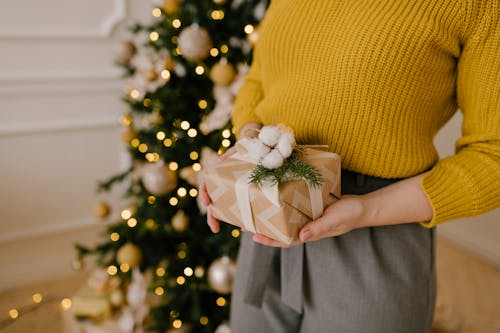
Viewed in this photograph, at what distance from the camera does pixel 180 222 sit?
55.9 inches

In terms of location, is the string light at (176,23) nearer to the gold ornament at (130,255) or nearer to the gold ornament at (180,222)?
the gold ornament at (180,222)

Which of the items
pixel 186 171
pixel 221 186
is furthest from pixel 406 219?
pixel 186 171

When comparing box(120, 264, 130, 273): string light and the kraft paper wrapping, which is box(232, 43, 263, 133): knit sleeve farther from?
box(120, 264, 130, 273): string light

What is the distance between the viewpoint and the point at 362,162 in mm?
666

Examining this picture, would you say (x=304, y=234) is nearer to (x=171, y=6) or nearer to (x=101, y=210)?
(x=171, y=6)

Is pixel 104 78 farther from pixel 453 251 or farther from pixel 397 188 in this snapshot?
pixel 453 251

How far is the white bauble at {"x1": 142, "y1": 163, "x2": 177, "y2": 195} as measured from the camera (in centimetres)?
137

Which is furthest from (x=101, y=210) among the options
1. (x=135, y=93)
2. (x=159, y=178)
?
(x=135, y=93)

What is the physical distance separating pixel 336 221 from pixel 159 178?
0.91 meters

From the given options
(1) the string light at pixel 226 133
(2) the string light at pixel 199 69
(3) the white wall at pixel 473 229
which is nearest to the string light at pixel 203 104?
(2) the string light at pixel 199 69

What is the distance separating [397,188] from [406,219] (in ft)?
0.18

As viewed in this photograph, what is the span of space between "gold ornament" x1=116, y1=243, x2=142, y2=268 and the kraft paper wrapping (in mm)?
981

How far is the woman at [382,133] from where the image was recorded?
0.59m

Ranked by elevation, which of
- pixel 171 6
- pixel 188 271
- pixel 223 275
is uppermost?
pixel 171 6
